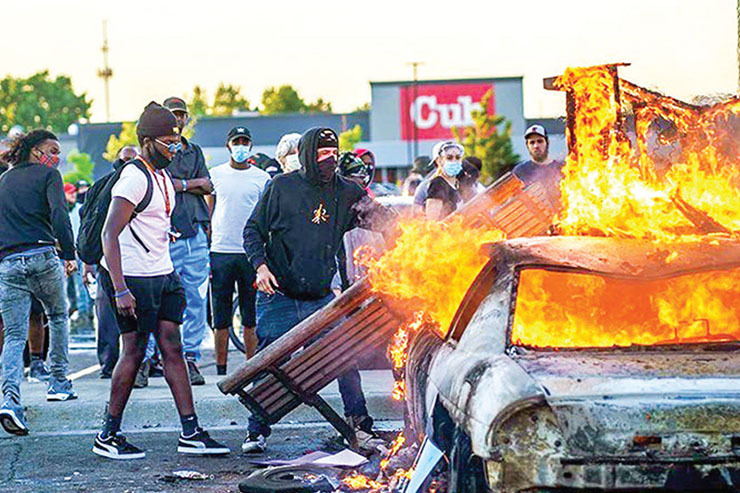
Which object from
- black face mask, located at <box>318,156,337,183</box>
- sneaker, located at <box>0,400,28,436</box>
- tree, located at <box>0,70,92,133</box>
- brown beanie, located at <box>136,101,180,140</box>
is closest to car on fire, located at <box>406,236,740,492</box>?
black face mask, located at <box>318,156,337,183</box>

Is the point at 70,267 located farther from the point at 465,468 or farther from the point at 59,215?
the point at 465,468

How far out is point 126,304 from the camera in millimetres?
7773

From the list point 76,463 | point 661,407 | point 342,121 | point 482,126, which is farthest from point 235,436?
point 342,121

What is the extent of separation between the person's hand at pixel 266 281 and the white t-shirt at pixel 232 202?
2.59m

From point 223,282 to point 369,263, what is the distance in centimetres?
357

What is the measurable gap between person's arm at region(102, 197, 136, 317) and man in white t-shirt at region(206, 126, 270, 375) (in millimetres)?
2832

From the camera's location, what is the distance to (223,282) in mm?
10680

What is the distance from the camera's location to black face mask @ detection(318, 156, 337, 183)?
821 cm

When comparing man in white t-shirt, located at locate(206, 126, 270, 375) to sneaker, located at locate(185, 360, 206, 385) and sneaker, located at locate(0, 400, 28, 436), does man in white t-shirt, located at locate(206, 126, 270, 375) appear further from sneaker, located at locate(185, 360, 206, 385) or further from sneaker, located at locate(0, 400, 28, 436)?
sneaker, located at locate(0, 400, 28, 436)

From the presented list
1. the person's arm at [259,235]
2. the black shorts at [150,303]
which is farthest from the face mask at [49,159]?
the person's arm at [259,235]

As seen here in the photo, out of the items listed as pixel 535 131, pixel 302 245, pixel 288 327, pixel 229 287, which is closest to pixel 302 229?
pixel 302 245

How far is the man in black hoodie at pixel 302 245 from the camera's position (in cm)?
816

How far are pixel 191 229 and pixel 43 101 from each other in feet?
406

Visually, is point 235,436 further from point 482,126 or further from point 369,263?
point 482,126
